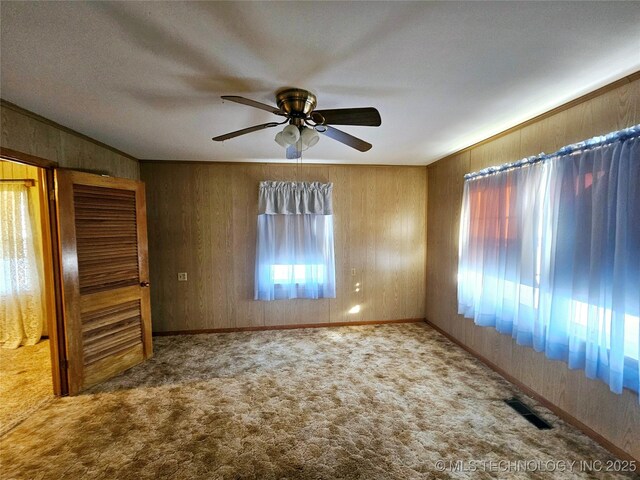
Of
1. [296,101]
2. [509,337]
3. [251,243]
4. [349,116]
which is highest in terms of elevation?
[296,101]

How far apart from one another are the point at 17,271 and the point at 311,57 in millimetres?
4350

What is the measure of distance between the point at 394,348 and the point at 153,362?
2737 millimetres

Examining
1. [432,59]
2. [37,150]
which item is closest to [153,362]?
[37,150]

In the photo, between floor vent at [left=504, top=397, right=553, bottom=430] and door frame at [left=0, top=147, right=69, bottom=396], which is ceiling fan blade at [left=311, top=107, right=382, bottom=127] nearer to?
door frame at [left=0, top=147, right=69, bottom=396]

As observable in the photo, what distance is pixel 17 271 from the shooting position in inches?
127

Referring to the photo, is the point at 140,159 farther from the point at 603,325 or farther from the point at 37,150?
the point at 603,325

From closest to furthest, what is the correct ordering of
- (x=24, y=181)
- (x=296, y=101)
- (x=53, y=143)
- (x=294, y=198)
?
(x=296, y=101), (x=53, y=143), (x=24, y=181), (x=294, y=198)

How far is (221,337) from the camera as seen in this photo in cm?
351

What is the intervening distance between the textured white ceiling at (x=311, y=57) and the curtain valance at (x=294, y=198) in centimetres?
143

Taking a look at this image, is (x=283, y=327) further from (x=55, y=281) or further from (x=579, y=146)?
(x=579, y=146)

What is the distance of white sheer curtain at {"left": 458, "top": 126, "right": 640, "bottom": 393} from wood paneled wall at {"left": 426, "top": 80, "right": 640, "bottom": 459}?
147 millimetres

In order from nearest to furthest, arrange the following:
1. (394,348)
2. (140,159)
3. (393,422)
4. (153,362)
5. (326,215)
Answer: (393,422) < (153,362) < (394,348) < (140,159) < (326,215)

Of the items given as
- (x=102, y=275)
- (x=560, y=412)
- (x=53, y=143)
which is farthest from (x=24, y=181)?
(x=560, y=412)

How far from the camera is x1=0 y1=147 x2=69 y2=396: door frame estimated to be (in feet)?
7.22
